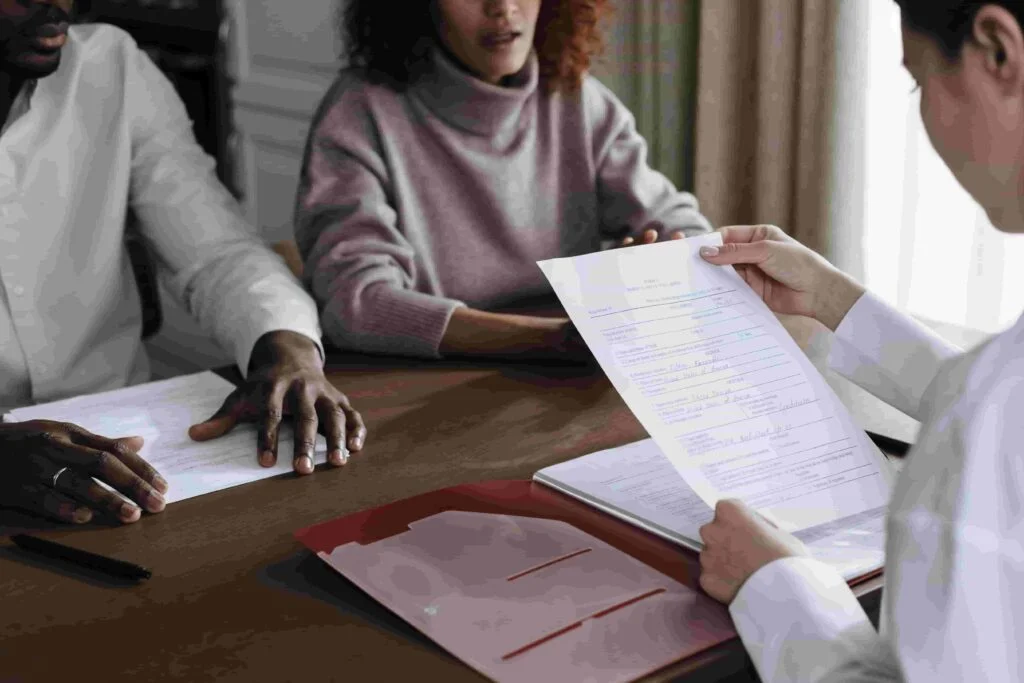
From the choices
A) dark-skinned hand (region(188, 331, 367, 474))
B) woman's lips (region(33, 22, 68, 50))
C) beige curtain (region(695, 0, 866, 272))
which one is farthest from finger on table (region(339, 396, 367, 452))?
beige curtain (region(695, 0, 866, 272))

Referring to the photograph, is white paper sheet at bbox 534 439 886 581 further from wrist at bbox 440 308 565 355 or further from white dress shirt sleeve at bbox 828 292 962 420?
wrist at bbox 440 308 565 355

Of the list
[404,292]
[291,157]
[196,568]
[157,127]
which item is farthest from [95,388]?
[291,157]

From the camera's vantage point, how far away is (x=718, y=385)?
0.98m

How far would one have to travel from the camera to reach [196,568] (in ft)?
3.01

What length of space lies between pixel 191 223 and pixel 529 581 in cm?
103

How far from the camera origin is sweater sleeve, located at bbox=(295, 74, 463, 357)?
1501 millimetres

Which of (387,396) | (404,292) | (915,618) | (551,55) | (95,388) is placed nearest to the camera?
(915,618)

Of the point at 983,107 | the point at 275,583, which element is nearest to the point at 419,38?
the point at 275,583

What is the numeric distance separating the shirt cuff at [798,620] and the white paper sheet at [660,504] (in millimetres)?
69

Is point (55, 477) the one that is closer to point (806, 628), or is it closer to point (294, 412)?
point (294, 412)

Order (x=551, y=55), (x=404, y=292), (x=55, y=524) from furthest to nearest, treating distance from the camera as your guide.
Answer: (x=551, y=55) → (x=404, y=292) → (x=55, y=524)

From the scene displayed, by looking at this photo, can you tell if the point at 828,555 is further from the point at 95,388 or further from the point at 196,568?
the point at 95,388

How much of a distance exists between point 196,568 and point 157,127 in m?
1.04

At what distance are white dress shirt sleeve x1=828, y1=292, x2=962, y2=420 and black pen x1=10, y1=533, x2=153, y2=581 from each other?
702 millimetres
